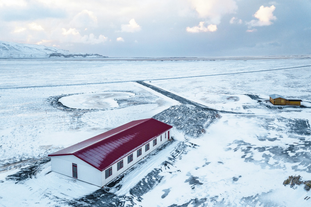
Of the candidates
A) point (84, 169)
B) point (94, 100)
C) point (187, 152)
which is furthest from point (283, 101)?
point (84, 169)

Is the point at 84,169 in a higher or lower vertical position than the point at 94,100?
lower

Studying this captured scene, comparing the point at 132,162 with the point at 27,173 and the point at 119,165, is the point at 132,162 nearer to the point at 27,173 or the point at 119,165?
the point at 119,165

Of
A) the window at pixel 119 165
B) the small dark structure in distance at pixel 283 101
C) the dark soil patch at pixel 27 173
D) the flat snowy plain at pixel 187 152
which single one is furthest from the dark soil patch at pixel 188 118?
the dark soil patch at pixel 27 173

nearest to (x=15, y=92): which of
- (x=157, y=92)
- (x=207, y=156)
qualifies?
(x=157, y=92)

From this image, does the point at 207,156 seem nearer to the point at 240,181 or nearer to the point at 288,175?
the point at 240,181

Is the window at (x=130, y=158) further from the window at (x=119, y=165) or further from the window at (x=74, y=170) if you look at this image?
the window at (x=74, y=170)

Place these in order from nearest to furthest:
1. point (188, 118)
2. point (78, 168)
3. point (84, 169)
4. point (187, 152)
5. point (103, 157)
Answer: point (84, 169)
point (78, 168)
point (103, 157)
point (187, 152)
point (188, 118)

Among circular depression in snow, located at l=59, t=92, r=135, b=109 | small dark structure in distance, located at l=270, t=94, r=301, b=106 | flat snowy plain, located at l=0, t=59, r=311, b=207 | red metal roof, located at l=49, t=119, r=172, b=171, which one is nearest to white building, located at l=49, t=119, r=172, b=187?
red metal roof, located at l=49, t=119, r=172, b=171

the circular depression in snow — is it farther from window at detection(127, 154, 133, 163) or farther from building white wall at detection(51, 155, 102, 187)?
building white wall at detection(51, 155, 102, 187)
